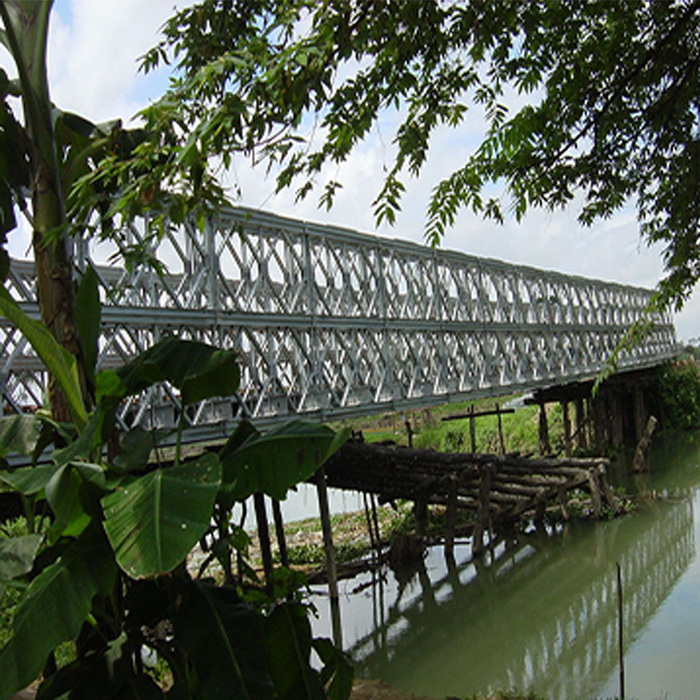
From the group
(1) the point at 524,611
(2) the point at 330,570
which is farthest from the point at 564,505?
(2) the point at 330,570

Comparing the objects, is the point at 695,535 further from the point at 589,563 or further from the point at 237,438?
the point at 237,438

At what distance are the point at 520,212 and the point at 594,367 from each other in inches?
945

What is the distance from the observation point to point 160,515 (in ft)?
11.3

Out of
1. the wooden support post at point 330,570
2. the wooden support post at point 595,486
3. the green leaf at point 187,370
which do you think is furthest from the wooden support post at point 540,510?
the green leaf at point 187,370

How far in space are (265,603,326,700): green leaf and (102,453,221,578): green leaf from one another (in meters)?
1.22

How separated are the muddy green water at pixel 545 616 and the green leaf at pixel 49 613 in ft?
20.8

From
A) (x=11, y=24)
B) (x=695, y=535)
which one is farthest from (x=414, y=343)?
(x=11, y=24)

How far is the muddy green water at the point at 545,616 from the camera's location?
30.7 feet

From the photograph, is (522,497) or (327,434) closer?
(327,434)

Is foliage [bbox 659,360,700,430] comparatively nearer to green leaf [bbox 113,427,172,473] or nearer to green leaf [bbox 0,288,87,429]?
green leaf [bbox 113,427,172,473]

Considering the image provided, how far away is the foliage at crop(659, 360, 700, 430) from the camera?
33.8m

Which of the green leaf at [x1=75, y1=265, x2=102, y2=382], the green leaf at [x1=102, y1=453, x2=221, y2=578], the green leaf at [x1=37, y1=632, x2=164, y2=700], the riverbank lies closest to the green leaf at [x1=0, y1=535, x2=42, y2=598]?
the green leaf at [x1=37, y1=632, x2=164, y2=700]

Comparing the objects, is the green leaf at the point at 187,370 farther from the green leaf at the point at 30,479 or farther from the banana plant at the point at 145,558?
the green leaf at the point at 30,479

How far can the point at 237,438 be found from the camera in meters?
4.88
